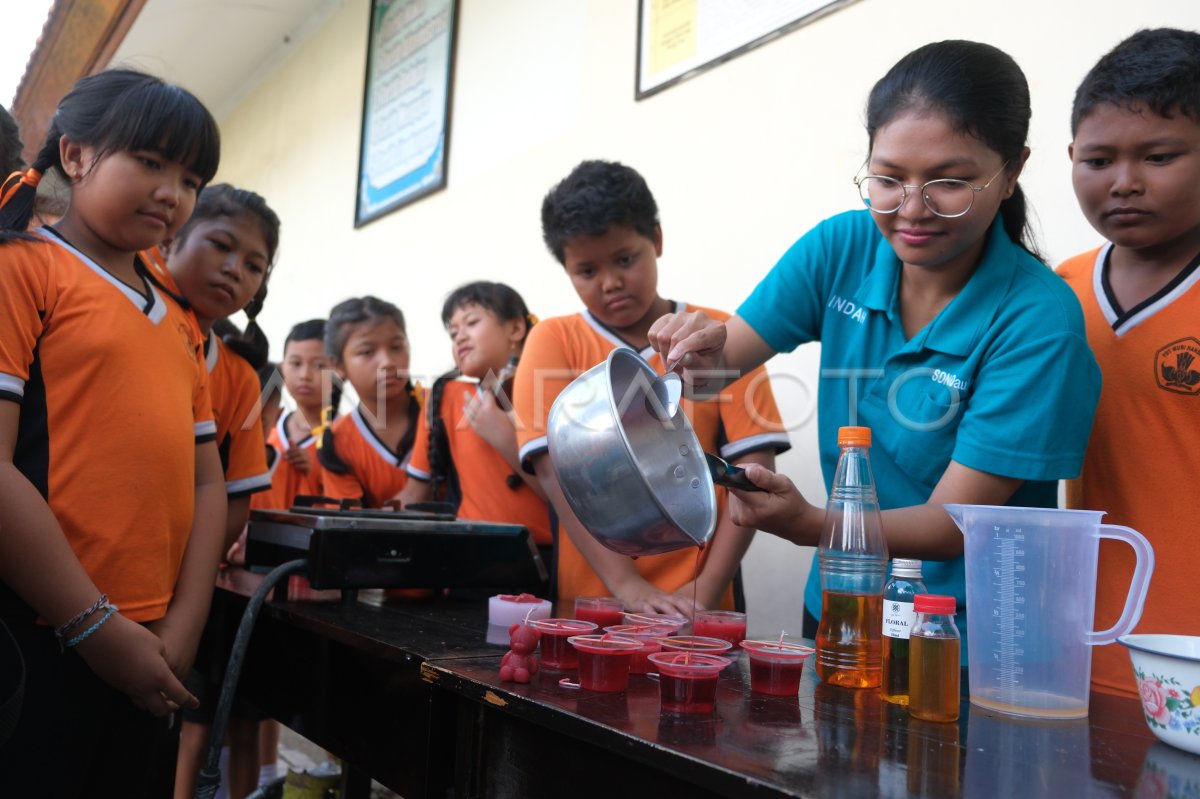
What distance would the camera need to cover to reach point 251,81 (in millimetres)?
6457

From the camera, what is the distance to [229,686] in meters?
1.34

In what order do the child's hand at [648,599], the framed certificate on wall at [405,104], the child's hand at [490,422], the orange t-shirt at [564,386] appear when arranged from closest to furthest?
the child's hand at [648,599] < the orange t-shirt at [564,386] < the child's hand at [490,422] < the framed certificate on wall at [405,104]

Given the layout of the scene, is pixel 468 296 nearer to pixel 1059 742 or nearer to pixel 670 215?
pixel 670 215

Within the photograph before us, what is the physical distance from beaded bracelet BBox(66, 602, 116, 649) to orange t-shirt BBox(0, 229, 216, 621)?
2.6 inches

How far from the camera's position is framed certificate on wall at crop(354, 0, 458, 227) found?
13.3 ft

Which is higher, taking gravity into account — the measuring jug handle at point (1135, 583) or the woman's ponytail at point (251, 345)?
the woman's ponytail at point (251, 345)

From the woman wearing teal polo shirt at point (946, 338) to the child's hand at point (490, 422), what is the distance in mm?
999

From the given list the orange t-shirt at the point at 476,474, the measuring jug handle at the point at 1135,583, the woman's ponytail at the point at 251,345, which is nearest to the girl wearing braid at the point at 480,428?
the orange t-shirt at the point at 476,474

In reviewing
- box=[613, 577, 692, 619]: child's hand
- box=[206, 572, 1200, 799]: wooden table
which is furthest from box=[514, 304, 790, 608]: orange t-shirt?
box=[206, 572, 1200, 799]: wooden table

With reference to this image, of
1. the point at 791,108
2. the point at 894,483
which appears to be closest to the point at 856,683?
the point at 894,483

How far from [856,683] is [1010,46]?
154 cm

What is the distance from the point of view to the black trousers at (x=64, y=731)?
3.84 ft

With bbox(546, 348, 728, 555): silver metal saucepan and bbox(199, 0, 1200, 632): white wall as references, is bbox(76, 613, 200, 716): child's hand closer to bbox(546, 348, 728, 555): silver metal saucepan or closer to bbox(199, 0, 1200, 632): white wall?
bbox(546, 348, 728, 555): silver metal saucepan

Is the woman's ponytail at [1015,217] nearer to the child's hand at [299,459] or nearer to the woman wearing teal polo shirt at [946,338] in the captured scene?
the woman wearing teal polo shirt at [946,338]
